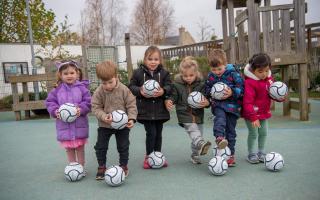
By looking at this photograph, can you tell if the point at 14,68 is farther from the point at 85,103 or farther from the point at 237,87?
the point at 237,87

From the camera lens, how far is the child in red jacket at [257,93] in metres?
4.38

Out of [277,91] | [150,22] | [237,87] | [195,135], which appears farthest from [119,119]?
[150,22]

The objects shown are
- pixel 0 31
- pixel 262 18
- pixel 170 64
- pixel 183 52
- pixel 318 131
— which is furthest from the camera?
pixel 0 31

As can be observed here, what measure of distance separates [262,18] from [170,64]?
5809 millimetres

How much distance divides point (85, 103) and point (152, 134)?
964mm

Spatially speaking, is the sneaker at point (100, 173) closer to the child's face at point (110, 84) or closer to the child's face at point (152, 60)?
the child's face at point (110, 84)

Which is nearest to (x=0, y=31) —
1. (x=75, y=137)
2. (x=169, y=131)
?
(x=169, y=131)

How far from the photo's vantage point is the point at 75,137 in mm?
4297

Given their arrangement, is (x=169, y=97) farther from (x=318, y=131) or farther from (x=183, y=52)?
(x=183, y=52)

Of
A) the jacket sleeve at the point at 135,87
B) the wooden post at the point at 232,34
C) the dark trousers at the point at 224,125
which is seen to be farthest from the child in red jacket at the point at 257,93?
the wooden post at the point at 232,34

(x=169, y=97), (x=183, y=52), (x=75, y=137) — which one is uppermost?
(x=183, y=52)

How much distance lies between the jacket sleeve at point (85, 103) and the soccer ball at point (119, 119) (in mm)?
462

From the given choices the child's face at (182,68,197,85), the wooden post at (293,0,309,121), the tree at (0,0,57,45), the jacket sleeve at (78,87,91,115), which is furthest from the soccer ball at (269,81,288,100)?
the tree at (0,0,57,45)

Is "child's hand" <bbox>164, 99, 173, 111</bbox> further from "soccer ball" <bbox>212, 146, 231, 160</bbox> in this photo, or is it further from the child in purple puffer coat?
the child in purple puffer coat
